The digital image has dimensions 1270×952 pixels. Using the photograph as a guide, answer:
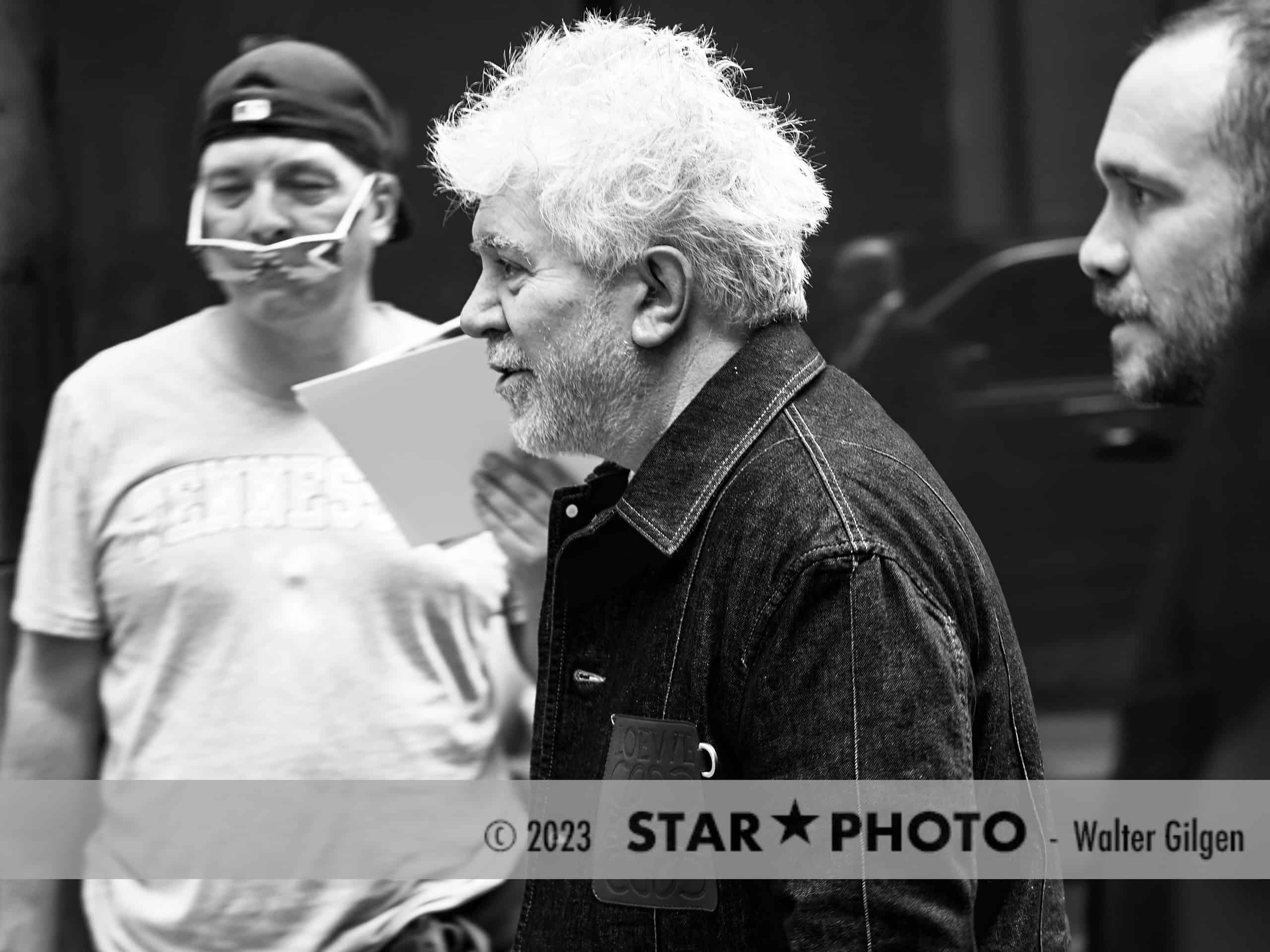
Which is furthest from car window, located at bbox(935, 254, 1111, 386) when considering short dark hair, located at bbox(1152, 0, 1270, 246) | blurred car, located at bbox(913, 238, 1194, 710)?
short dark hair, located at bbox(1152, 0, 1270, 246)

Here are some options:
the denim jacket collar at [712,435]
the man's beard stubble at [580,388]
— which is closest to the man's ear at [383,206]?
the man's beard stubble at [580,388]

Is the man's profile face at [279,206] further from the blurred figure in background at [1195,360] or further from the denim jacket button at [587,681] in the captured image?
the blurred figure in background at [1195,360]

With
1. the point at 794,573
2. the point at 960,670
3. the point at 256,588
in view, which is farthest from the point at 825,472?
the point at 256,588

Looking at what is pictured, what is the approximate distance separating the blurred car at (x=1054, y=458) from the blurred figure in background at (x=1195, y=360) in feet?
4.32

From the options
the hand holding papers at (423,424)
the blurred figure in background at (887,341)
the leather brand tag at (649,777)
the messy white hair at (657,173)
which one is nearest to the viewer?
the leather brand tag at (649,777)

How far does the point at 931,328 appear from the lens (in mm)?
2750

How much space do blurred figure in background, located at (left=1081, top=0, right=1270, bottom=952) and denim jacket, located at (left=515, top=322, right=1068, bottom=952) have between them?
268mm

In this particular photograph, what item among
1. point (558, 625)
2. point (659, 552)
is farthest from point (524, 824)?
point (659, 552)

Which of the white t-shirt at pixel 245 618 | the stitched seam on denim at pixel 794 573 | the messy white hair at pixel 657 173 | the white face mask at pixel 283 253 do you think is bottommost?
the white t-shirt at pixel 245 618

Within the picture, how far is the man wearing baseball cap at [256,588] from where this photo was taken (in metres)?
2.16

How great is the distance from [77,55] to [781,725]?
2008mm

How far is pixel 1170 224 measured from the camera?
1268mm

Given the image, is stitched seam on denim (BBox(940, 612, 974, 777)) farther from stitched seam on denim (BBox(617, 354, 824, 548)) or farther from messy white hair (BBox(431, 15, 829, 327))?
messy white hair (BBox(431, 15, 829, 327))

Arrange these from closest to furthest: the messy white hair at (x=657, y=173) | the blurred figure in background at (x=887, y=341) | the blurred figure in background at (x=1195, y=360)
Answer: the blurred figure in background at (x=1195, y=360)
the messy white hair at (x=657, y=173)
the blurred figure in background at (x=887, y=341)
